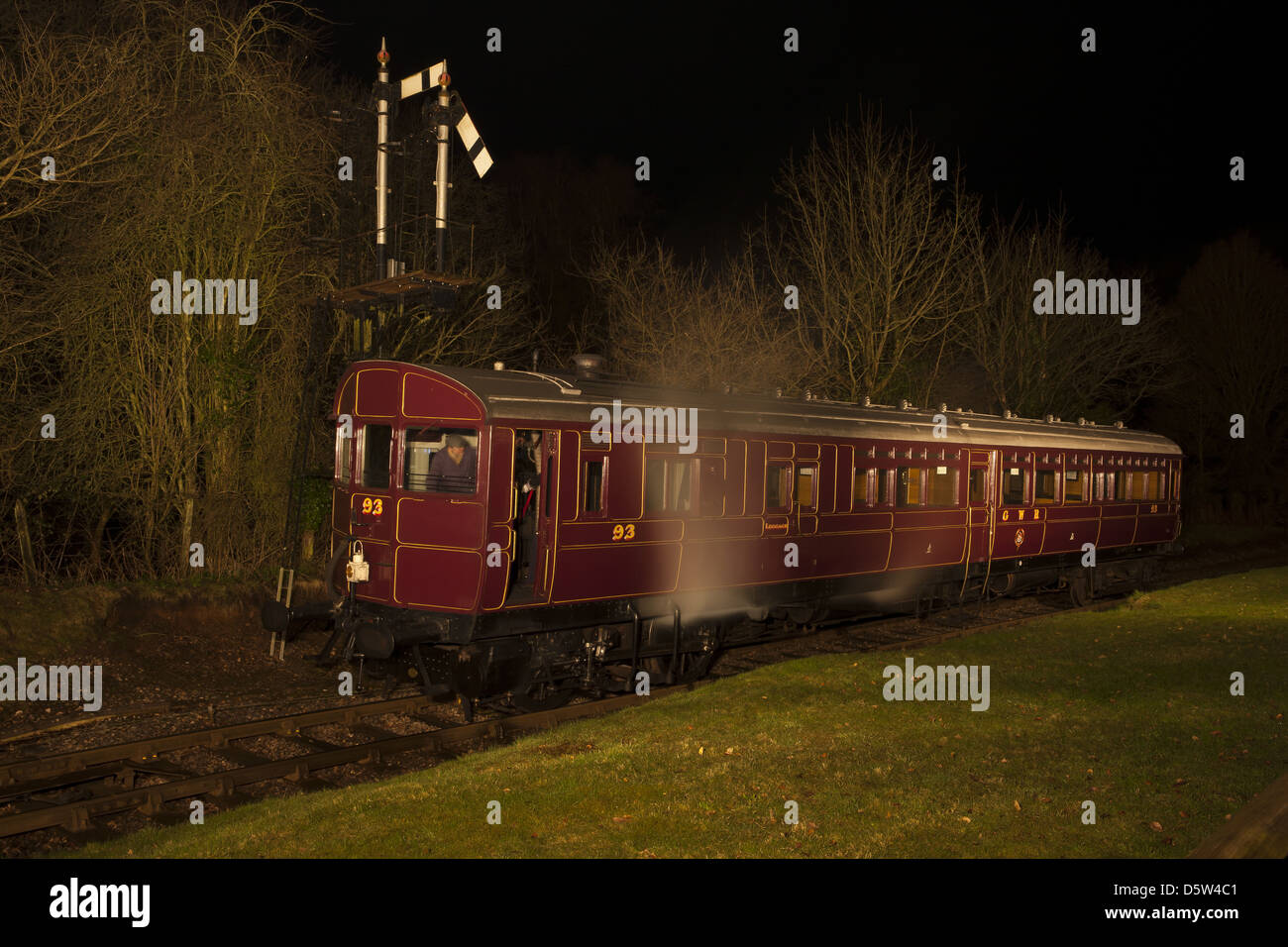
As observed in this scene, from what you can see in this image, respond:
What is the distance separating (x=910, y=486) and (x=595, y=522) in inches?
273

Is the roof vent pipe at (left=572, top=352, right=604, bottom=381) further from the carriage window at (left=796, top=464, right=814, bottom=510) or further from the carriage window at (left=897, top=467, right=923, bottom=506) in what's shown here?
the carriage window at (left=897, top=467, right=923, bottom=506)

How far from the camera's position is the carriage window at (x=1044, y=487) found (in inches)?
753

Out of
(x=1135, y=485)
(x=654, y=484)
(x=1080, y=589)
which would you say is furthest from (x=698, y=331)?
(x=654, y=484)

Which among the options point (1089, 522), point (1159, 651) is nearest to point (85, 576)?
point (1159, 651)

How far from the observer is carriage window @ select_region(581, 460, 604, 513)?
1071 centimetres

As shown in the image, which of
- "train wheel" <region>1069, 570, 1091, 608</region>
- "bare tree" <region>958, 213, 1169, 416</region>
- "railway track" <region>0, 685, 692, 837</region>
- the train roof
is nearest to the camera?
"railway track" <region>0, 685, 692, 837</region>

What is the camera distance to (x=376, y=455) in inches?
423

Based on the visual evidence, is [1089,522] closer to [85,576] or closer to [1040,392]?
[1040,392]

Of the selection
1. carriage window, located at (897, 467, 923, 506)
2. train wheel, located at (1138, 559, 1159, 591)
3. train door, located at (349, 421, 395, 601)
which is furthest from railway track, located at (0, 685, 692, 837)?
train wheel, located at (1138, 559, 1159, 591)

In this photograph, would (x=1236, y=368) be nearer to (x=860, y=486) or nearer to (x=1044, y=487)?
(x=1044, y=487)

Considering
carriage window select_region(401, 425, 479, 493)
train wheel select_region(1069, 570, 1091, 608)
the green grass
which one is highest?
carriage window select_region(401, 425, 479, 493)

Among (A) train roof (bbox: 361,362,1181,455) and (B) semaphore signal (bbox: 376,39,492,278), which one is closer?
(A) train roof (bbox: 361,362,1181,455)

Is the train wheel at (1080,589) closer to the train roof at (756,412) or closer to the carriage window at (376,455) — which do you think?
the train roof at (756,412)

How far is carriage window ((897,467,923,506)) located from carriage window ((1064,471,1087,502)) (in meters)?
5.26
